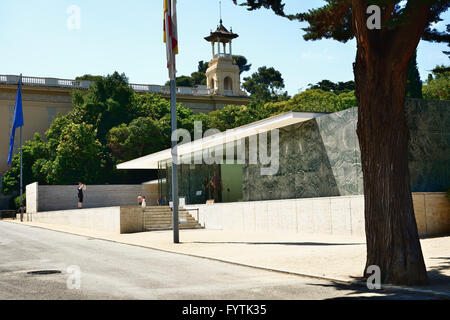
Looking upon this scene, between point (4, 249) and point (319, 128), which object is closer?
point (4, 249)

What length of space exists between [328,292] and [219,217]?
1829cm

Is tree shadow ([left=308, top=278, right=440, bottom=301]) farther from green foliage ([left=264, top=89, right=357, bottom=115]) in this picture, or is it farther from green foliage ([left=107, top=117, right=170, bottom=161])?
green foliage ([left=107, top=117, right=170, bottom=161])

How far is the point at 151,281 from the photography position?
30.7 feet

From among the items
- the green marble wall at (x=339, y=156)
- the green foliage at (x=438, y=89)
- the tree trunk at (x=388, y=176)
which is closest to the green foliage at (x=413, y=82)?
the green marble wall at (x=339, y=156)

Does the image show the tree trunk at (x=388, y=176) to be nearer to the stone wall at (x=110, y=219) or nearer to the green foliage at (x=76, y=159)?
the stone wall at (x=110, y=219)

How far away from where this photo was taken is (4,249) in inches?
637

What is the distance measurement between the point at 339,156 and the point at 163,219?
10.6 m

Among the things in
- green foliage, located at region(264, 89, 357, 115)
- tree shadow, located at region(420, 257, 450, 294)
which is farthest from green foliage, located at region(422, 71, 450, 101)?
tree shadow, located at region(420, 257, 450, 294)

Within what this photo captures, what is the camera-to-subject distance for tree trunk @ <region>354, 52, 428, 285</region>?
883 centimetres

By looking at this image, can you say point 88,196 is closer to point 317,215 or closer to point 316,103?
point 316,103

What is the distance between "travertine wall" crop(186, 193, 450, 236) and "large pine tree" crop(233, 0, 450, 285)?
7774 mm

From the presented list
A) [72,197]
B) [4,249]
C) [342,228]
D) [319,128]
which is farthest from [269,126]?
[72,197]

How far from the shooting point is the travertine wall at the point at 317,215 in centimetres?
1642
